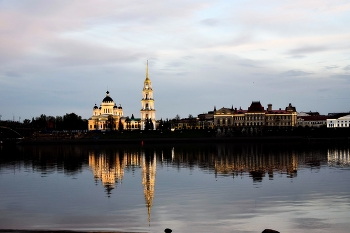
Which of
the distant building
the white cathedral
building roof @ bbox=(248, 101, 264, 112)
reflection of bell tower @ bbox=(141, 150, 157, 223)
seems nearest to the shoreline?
the white cathedral

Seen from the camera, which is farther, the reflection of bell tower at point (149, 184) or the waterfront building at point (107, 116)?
the waterfront building at point (107, 116)

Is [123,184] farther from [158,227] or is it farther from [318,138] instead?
[318,138]

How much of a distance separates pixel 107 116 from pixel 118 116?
16.3ft

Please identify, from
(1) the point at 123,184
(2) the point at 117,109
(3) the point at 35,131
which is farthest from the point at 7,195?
(2) the point at 117,109

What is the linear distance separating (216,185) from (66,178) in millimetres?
11338

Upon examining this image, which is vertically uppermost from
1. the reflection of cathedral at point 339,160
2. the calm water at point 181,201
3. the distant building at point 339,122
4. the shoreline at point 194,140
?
the distant building at point 339,122

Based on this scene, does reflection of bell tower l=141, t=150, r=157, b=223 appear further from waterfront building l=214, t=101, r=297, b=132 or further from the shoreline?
waterfront building l=214, t=101, r=297, b=132

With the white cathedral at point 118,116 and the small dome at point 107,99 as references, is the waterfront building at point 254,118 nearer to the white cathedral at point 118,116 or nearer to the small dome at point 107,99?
the white cathedral at point 118,116

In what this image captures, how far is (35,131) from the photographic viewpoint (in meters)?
140

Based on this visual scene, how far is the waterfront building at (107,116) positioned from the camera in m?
163

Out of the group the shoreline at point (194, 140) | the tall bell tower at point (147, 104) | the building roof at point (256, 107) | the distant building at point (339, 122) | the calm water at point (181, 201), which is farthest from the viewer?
the tall bell tower at point (147, 104)

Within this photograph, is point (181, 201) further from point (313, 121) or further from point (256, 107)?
point (313, 121)

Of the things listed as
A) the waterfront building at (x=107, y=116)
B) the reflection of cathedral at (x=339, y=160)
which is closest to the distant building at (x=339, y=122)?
the waterfront building at (x=107, y=116)

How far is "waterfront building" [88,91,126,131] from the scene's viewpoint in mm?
162625
